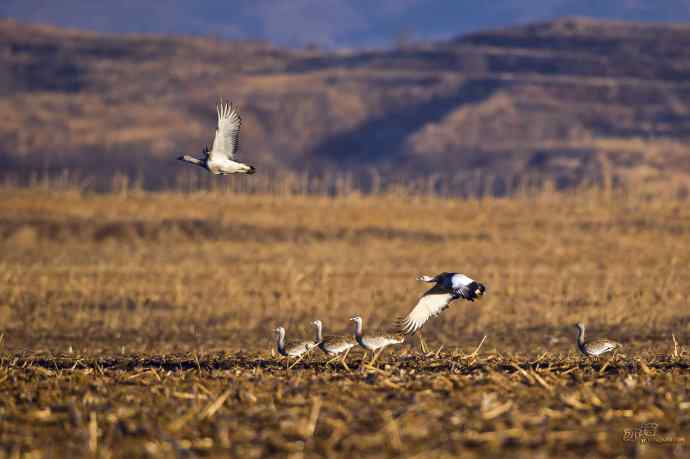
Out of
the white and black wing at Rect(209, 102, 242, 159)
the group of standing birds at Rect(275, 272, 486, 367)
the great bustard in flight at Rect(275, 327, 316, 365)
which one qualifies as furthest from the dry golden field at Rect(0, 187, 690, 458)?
the white and black wing at Rect(209, 102, 242, 159)

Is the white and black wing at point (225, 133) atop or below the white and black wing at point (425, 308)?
atop

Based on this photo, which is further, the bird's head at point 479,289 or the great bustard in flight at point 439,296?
the great bustard in flight at point 439,296

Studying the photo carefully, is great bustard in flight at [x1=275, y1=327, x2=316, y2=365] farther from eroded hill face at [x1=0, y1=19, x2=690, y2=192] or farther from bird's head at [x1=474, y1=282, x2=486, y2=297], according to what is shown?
eroded hill face at [x1=0, y1=19, x2=690, y2=192]

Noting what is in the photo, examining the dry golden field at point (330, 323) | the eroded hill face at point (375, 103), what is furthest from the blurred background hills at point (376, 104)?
the dry golden field at point (330, 323)

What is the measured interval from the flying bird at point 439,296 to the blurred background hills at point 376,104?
7040 cm

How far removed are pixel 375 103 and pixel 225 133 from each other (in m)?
104

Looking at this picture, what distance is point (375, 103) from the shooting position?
11844cm

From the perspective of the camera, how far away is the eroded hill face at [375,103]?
98.4m

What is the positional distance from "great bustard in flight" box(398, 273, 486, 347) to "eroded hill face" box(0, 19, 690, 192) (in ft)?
233

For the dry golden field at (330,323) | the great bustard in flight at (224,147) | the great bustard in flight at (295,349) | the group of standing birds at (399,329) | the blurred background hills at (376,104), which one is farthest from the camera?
the blurred background hills at (376,104)

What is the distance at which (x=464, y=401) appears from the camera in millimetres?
10016

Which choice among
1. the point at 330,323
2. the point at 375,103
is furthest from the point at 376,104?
the point at 330,323

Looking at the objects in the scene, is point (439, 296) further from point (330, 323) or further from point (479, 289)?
point (330, 323)

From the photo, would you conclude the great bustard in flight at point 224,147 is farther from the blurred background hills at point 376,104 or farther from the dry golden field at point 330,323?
the blurred background hills at point 376,104
